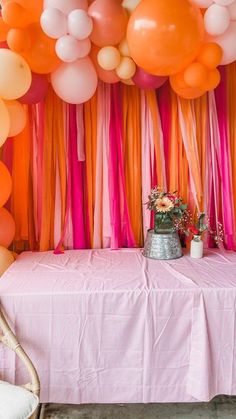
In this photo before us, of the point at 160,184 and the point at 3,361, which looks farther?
the point at 160,184

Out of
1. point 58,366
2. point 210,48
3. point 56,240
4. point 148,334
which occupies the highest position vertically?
point 210,48

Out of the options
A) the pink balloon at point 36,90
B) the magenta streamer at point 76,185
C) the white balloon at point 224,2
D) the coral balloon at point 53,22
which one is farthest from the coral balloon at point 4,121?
the white balloon at point 224,2

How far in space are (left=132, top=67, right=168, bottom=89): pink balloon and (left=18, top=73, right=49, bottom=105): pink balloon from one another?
1.56ft

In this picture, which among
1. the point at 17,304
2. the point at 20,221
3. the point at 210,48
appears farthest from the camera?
the point at 20,221

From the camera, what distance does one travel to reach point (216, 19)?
5.47ft

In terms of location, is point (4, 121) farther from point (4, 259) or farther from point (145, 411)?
point (145, 411)

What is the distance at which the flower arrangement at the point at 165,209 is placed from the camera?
206 cm

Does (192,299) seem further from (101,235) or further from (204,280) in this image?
(101,235)

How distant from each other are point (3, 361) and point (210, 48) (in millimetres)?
1736

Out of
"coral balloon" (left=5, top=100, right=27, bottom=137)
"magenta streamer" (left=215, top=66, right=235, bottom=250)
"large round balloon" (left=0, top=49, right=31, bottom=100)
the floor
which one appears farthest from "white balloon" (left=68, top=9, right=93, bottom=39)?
the floor

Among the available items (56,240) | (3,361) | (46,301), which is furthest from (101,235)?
(3,361)

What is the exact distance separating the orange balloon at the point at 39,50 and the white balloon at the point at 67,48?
0.05 meters

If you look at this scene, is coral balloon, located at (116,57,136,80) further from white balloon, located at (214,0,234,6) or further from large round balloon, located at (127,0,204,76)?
white balloon, located at (214,0,234,6)

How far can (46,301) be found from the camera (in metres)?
1.62
